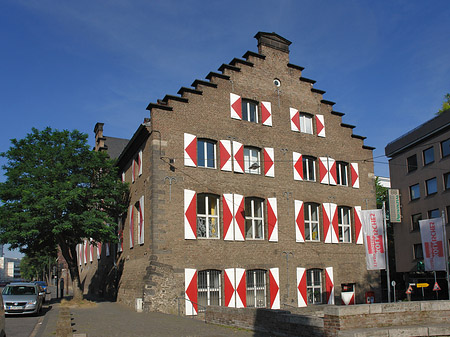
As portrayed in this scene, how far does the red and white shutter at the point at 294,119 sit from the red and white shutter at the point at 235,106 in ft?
11.3

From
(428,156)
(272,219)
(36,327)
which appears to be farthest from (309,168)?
(36,327)

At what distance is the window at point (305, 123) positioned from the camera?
25906 mm

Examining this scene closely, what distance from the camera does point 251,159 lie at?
23.5 metres

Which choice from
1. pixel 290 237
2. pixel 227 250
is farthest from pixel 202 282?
pixel 290 237

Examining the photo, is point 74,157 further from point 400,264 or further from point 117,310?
point 400,264

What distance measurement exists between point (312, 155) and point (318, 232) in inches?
167

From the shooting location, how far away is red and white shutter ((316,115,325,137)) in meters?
26.2

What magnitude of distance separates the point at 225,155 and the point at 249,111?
10.8 feet

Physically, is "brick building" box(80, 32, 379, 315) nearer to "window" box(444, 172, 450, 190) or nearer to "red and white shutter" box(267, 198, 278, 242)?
"red and white shutter" box(267, 198, 278, 242)

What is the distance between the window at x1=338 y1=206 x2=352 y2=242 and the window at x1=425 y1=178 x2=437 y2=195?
1218 cm

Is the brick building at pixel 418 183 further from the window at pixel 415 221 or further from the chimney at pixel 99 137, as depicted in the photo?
the chimney at pixel 99 137

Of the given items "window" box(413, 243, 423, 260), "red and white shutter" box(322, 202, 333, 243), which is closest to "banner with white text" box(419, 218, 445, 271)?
"window" box(413, 243, 423, 260)

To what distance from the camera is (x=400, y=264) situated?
125 feet

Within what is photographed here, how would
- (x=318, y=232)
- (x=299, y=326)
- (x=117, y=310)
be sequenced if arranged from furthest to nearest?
1. (x=318, y=232)
2. (x=117, y=310)
3. (x=299, y=326)
